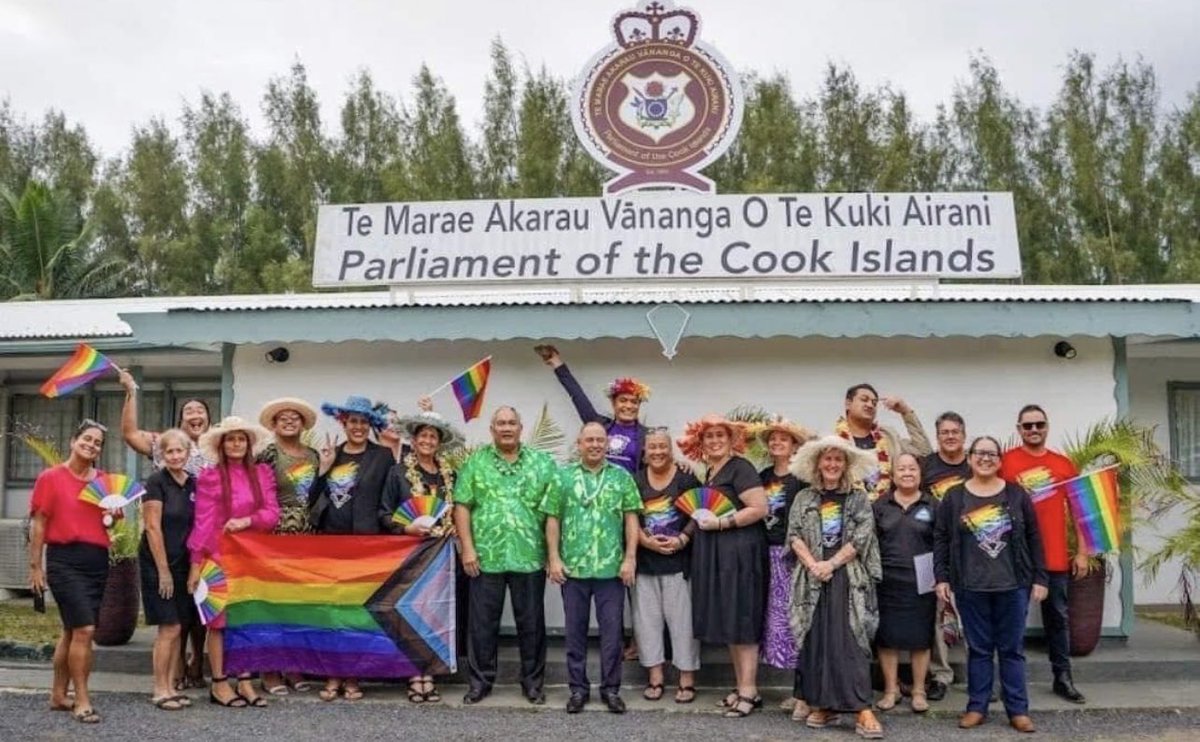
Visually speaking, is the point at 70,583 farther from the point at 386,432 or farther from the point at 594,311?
the point at 594,311

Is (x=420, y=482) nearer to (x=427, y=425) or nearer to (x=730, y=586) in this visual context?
(x=427, y=425)

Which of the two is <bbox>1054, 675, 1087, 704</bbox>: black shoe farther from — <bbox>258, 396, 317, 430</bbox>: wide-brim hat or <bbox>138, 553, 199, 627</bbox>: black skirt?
<bbox>138, 553, 199, 627</bbox>: black skirt

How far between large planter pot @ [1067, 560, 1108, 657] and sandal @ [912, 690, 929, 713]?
152 centimetres

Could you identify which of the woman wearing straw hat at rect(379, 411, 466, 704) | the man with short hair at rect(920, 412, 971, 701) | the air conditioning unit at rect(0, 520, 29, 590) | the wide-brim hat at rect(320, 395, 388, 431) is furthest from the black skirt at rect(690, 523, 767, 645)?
the air conditioning unit at rect(0, 520, 29, 590)

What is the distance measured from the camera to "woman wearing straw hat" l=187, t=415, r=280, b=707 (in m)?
6.46

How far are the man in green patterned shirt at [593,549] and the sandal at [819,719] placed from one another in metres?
1.08

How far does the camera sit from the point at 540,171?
2780cm

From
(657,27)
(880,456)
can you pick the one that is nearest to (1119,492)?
(880,456)

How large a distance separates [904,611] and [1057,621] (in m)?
1.15

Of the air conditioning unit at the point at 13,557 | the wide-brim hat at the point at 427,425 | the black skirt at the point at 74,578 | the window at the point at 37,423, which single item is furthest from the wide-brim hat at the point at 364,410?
the window at the point at 37,423

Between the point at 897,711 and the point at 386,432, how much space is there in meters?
3.64

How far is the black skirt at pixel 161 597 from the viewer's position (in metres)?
6.36

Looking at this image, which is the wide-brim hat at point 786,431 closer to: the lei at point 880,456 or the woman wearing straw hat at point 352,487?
the lei at point 880,456

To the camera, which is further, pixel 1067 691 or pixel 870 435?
pixel 870 435
